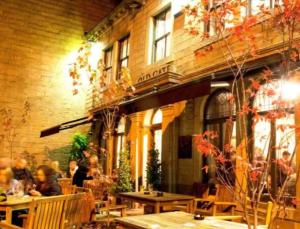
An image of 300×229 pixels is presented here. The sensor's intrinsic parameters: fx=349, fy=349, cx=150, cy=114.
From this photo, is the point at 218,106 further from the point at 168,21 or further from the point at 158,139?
the point at 168,21

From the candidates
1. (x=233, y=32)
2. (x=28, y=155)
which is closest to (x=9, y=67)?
(x=28, y=155)

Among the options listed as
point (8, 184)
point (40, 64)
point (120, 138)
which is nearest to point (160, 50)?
point (120, 138)

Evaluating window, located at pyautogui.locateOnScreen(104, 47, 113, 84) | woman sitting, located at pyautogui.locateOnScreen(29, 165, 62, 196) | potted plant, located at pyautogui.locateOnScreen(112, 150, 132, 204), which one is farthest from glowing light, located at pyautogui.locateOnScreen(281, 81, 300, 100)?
window, located at pyautogui.locateOnScreen(104, 47, 113, 84)

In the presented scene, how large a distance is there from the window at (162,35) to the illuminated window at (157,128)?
5.50ft

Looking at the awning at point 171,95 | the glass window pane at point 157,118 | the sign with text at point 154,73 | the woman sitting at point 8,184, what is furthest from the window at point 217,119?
the woman sitting at point 8,184

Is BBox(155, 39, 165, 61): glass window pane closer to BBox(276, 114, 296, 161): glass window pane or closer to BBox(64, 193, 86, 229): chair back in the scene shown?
BBox(276, 114, 296, 161): glass window pane

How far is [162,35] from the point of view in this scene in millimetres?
10344

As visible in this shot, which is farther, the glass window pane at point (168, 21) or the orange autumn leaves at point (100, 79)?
the glass window pane at point (168, 21)

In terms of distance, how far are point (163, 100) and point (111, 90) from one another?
1.09 metres

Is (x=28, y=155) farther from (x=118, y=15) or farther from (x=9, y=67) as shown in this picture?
(x=118, y=15)

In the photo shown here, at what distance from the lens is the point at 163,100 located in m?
7.06

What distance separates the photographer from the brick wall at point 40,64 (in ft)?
43.9

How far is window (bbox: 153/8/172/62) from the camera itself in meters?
10.1

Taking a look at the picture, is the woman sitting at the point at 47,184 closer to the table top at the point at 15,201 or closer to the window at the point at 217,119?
the table top at the point at 15,201
